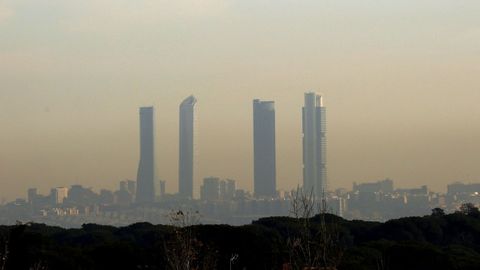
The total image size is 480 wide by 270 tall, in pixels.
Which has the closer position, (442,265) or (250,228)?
(442,265)

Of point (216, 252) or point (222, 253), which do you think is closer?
point (216, 252)

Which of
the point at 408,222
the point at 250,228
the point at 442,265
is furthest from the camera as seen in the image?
the point at 408,222

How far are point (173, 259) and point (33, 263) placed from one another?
10224 millimetres

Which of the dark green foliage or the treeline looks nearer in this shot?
the treeline

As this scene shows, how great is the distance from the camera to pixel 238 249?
161 ft

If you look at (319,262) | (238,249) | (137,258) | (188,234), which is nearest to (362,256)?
(238,249)

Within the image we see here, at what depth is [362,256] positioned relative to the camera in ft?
155

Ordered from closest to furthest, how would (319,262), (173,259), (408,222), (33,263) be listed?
1. (319,262)
2. (173,259)
3. (33,263)
4. (408,222)

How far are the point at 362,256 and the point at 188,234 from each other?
14.7 m

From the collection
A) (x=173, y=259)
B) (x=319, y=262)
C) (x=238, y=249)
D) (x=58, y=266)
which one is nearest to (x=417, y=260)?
(x=238, y=249)

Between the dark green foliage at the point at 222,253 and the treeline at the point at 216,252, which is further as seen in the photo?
the dark green foliage at the point at 222,253

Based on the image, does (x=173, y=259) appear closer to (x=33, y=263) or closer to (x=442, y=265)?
(x=33, y=263)

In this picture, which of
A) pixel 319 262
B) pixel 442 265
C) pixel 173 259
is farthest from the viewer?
pixel 442 265

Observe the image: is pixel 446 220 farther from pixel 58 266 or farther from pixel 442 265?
pixel 58 266
